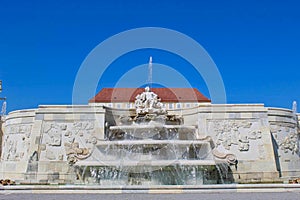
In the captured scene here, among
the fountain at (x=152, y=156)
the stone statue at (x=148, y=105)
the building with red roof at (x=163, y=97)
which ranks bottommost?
the fountain at (x=152, y=156)

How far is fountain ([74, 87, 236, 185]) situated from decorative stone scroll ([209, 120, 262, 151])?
0.98 metres

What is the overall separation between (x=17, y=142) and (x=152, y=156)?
436 inches

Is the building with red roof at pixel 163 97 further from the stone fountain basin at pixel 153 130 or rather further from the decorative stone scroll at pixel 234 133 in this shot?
the stone fountain basin at pixel 153 130

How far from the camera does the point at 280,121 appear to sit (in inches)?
864

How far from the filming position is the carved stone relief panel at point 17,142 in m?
21.2

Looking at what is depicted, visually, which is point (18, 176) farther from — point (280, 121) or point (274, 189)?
point (280, 121)

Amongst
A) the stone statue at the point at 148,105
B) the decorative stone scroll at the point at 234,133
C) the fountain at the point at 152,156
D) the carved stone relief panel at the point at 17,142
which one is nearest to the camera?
the fountain at the point at 152,156

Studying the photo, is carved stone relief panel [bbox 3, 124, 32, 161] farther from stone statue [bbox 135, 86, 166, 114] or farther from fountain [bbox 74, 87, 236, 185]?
stone statue [bbox 135, 86, 166, 114]

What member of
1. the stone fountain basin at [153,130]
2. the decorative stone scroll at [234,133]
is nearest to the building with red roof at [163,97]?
the decorative stone scroll at [234,133]

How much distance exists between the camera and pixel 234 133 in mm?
20562

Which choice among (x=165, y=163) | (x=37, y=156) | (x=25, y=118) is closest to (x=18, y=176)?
(x=37, y=156)

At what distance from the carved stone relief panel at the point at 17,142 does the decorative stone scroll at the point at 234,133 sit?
12.5 meters

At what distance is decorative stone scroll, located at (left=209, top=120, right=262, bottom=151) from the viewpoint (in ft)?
66.5

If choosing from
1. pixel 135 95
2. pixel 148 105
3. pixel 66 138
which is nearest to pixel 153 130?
pixel 148 105
